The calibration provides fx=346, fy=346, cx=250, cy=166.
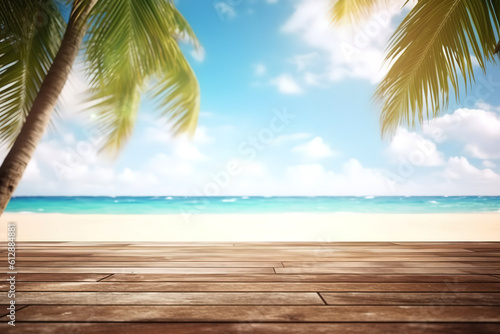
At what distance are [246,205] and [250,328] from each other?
1921 cm

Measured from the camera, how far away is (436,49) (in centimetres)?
242

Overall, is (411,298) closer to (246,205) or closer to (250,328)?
(250,328)

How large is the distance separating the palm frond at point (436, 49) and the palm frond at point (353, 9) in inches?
37.7

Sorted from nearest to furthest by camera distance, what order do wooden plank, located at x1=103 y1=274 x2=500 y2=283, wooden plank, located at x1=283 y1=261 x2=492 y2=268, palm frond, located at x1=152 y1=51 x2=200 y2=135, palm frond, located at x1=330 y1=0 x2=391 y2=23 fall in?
wooden plank, located at x1=103 y1=274 x2=500 y2=283 → wooden plank, located at x1=283 y1=261 x2=492 y2=268 → palm frond, located at x1=330 y1=0 x2=391 y2=23 → palm frond, located at x1=152 y1=51 x2=200 y2=135

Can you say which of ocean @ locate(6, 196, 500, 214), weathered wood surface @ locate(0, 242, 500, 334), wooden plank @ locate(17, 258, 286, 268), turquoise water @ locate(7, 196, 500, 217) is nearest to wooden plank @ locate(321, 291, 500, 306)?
weathered wood surface @ locate(0, 242, 500, 334)

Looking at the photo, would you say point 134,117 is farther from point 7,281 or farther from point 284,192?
point 284,192

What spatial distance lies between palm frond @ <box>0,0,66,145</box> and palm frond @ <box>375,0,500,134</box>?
2808 millimetres

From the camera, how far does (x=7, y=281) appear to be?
162 cm

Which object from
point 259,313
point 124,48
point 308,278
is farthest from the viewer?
point 124,48

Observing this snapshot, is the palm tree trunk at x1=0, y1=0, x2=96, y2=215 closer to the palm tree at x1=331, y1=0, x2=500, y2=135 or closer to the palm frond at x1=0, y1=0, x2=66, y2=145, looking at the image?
the palm frond at x1=0, y1=0, x2=66, y2=145

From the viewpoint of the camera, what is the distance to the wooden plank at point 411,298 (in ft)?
4.11

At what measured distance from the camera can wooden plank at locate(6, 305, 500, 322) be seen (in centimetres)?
108

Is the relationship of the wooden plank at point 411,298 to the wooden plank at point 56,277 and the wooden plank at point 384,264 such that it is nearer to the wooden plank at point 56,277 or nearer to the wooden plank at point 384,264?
the wooden plank at point 384,264

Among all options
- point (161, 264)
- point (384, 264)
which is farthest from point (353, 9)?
point (161, 264)
